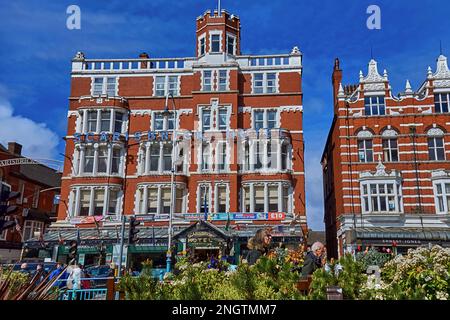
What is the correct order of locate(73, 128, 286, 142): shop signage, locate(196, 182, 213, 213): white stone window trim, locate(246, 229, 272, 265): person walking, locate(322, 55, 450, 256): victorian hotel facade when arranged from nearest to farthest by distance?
locate(246, 229, 272, 265): person walking → locate(322, 55, 450, 256): victorian hotel facade → locate(196, 182, 213, 213): white stone window trim → locate(73, 128, 286, 142): shop signage

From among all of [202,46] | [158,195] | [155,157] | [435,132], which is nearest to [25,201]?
[155,157]

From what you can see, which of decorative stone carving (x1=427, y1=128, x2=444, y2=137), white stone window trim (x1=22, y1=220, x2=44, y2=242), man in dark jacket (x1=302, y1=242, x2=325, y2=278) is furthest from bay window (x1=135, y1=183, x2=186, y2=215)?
man in dark jacket (x1=302, y1=242, x2=325, y2=278)

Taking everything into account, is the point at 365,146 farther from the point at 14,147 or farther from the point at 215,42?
the point at 14,147

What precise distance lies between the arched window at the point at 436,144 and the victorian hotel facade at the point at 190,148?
8988 millimetres

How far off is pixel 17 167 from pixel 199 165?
2311 cm

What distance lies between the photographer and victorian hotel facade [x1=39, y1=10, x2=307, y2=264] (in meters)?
29.9

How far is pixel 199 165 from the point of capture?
31.3m

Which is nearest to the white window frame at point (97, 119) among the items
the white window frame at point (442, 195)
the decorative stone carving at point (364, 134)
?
the decorative stone carving at point (364, 134)

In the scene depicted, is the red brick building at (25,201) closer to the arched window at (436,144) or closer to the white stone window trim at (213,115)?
the white stone window trim at (213,115)

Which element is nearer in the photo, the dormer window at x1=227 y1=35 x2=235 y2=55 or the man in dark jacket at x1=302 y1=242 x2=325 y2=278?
the man in dark jacket at x1=302 y1=242 x2=325 y2=278

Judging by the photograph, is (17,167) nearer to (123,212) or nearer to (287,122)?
(123,212)

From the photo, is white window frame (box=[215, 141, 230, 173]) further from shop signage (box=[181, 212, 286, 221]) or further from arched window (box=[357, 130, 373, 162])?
arched window (box=[357, 130, 373, 162])

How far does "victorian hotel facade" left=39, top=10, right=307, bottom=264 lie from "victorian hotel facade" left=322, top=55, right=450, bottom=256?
3.65m

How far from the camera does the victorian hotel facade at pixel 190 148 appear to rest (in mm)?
29906
